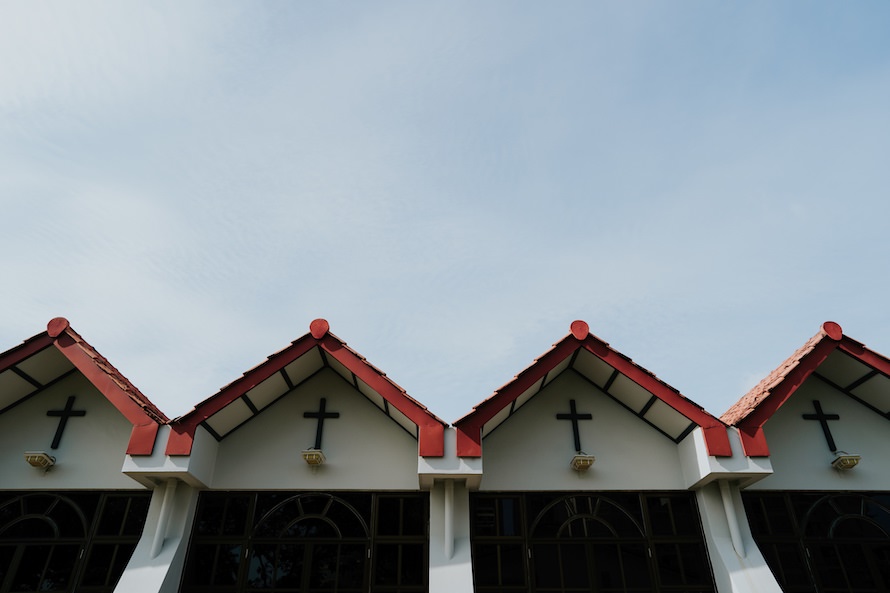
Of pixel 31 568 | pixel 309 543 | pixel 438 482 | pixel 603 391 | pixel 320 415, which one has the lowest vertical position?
pixel 31 568

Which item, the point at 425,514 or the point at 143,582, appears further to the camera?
the point at 425,514

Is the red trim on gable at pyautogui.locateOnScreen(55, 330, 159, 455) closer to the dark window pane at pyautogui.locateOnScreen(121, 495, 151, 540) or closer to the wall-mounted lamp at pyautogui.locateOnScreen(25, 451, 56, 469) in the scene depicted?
the dark window pane at pyautogui.locateOnScreen(121, 495, 151, 540)

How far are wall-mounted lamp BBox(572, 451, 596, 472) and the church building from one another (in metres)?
0.06

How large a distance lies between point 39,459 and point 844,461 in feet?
47.2

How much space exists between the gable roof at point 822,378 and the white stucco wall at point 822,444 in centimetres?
28

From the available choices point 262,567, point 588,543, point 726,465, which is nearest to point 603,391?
point 726,465

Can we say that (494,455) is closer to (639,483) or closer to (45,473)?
(639,483)

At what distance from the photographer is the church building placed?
33.2 ft

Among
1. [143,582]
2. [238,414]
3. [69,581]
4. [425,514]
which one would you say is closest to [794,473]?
[425,514]

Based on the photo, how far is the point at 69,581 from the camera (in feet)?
33.4

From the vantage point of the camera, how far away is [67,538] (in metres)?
10.5

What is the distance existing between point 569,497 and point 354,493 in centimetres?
389

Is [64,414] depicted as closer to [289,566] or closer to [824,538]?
[289,566]

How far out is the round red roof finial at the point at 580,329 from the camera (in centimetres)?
1084
